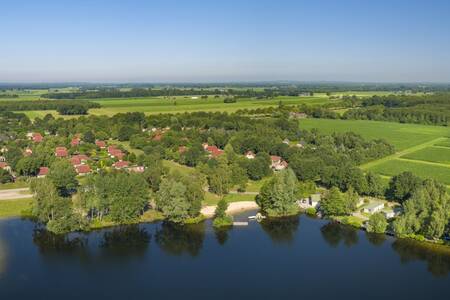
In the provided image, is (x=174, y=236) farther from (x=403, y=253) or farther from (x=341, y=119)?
(x=341, y=119)

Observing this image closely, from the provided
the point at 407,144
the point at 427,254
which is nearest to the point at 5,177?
the point at 427,254

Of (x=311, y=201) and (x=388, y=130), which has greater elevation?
(x=388, y=130)

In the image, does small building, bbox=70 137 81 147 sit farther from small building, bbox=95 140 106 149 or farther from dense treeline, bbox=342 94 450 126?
dense treeline, bbox=342 94 450 126

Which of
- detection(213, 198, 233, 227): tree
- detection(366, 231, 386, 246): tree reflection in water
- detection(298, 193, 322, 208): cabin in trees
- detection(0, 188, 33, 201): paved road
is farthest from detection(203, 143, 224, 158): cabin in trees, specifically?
detection(366, 231, 386, 246): tree reflection in water

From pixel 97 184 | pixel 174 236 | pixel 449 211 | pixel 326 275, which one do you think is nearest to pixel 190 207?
pixel 174 236

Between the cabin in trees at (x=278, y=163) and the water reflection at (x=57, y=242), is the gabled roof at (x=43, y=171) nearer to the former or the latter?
the water reflection at (x=57, y=242)

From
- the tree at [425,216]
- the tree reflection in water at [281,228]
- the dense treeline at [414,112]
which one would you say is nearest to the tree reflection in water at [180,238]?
the tree reflection in water at [281,228]

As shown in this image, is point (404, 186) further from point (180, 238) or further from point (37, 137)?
point (37, 137)
